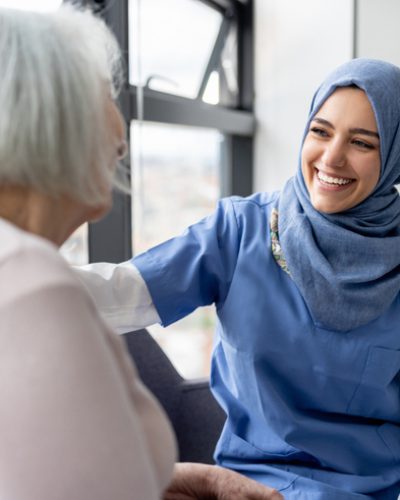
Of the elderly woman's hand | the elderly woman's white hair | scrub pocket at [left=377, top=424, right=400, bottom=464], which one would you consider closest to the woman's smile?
scrub pocket at [left=377, top=424, right=400, bottom=464]

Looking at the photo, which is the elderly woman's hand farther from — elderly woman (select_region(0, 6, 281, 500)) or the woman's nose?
the woman's nose

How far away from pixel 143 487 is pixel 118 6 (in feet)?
4.98

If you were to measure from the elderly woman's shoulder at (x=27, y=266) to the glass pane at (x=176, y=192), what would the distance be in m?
1.51

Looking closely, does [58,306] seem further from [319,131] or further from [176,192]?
[176,192]

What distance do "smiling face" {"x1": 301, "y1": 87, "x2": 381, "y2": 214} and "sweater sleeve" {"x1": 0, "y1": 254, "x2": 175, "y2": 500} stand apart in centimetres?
89

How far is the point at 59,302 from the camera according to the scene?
0.66m

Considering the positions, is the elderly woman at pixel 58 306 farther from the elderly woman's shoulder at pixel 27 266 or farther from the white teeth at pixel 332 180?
the white teeth at pixel 332 180

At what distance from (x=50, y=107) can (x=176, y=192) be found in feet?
6.71

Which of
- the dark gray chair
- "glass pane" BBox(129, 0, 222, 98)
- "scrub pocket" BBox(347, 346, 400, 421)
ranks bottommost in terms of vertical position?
the dark gray chair

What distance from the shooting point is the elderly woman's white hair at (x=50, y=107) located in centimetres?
72

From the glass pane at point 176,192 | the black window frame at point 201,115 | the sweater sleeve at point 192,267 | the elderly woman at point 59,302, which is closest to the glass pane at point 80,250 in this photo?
the black window frame at point 201,115

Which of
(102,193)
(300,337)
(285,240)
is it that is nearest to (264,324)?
(300,337)

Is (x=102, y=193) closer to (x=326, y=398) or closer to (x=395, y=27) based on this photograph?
(x=326, y=398)

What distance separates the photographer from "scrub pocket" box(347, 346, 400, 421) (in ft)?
4.66
